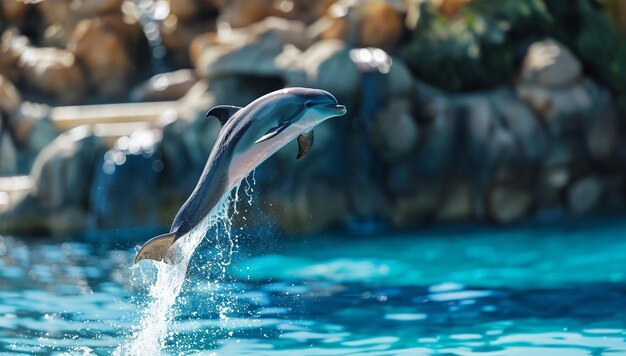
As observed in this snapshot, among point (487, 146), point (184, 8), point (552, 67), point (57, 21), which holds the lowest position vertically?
point (487, 146)

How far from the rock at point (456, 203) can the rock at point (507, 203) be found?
258 millimetres

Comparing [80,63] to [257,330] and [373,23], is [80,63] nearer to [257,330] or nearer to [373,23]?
[373,23]

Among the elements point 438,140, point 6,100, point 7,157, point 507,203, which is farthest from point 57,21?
point 507,203

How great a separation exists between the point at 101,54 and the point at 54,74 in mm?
896

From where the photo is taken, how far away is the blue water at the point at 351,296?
7043 mm

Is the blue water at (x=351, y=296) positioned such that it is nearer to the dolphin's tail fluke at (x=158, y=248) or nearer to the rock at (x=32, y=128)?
the dolphin's tail fluke at (x=158, y=248)

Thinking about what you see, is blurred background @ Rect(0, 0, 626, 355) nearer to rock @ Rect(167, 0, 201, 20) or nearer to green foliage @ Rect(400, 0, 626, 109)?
green foliage @ Rect(400, 0, 626, 109)

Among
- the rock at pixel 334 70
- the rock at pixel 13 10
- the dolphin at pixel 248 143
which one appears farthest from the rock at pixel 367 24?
the dolphin at pixel 248 143

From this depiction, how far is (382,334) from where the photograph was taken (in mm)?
7281

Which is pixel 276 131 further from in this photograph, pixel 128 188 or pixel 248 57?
pixel 248 57

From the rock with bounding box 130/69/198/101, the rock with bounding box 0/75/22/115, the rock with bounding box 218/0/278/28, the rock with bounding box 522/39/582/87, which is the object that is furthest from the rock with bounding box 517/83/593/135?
the rock with bounding box 0/75/22/115

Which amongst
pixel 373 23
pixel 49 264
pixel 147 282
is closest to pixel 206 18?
pixel 373 23

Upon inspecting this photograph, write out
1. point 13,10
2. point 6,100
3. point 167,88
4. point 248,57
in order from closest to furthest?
point 248,57 → point 6,100 → point 167,88 → point 13,10

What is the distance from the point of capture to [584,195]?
510 inches
